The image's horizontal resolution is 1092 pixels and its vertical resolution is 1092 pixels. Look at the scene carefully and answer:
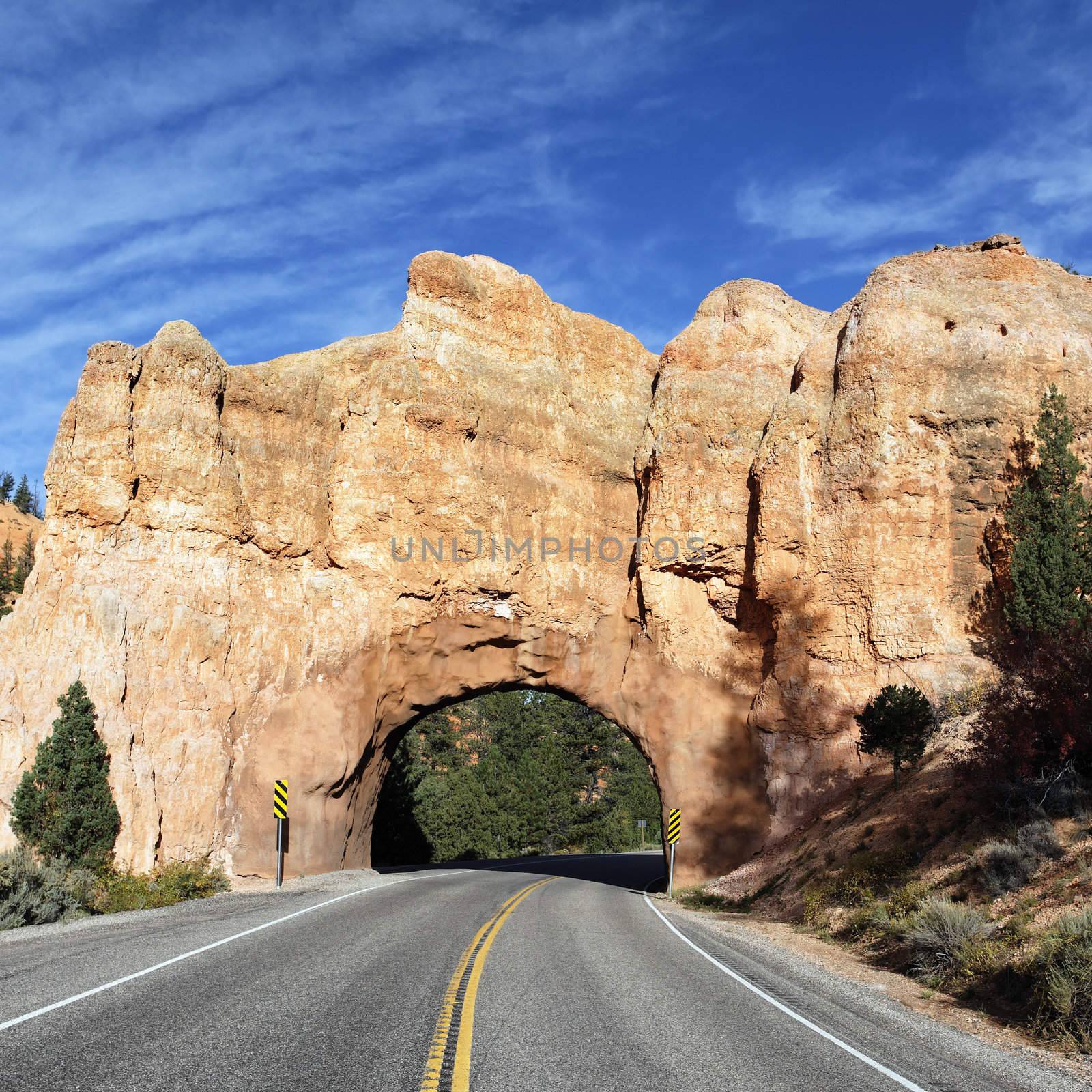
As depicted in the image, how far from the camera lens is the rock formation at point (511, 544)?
26.9 m

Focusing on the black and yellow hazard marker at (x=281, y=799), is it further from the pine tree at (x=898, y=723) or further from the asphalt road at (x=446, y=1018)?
the pine tree at (x=898, y=723)

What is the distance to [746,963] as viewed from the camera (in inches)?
492

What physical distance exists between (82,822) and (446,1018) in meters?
19.2

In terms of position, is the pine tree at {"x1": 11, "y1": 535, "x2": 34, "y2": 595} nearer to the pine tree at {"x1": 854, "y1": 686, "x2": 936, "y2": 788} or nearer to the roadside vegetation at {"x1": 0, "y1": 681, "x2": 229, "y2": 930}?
the roadside vegetation at {"x1": 0, "y1": 681, "x2": 229, "y2": 930}

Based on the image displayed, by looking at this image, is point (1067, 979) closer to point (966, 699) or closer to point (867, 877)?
point (867, 877)

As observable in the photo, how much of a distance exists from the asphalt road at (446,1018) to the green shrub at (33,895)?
4.16 ft

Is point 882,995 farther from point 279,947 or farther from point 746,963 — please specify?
point 279,947

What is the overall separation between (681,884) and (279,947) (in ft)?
61.7

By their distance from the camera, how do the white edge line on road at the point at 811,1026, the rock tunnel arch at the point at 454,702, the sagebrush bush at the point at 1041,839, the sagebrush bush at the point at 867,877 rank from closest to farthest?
the white edge line on road at the point at 811,1026
the sagebrush bush at the point at 1041,839
the sagebrush bush at the point at 867,877
the rock tunnel arch at the point at 454,702

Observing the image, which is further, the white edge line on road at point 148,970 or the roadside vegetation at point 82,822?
the roadside vegetation at point 82,822

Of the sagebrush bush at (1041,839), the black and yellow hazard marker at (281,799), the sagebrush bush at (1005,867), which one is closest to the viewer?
the sagebrush bush at (1005,867)

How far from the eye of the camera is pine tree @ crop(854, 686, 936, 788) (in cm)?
2203

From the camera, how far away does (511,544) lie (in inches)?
1233

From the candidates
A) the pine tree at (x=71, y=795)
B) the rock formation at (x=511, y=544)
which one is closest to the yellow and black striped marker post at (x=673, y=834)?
the rock formation at (x=511, y=544)
